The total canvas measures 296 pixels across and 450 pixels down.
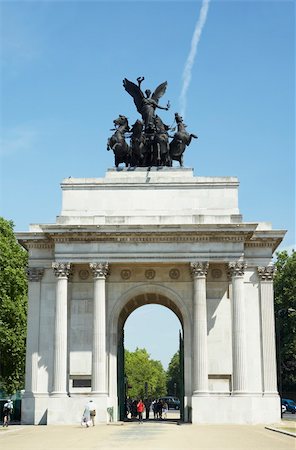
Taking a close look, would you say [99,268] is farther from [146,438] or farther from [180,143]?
[146,438]

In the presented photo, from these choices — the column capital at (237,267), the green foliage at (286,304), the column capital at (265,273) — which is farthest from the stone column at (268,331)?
the green foliage at (286,304)

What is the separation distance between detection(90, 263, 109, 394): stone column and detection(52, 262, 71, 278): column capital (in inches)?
58.6

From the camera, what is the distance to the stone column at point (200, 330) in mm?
41281

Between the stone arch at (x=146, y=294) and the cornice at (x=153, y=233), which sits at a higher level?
the cornice at (x=153, y=233)

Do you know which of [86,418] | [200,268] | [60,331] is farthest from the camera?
[200,268]

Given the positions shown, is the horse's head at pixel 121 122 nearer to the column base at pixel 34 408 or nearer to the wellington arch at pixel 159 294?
the wellington arch at pixel 159 294

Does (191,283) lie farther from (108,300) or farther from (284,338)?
(284,338)

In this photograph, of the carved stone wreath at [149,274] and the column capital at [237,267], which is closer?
the column capital at [237,267]

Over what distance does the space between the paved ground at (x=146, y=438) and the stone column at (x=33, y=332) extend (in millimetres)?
4881

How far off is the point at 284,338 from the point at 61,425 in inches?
1530

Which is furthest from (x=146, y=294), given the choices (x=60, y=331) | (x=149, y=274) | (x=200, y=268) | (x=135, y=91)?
(x=135, y=91)

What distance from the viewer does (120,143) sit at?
47.1 metres

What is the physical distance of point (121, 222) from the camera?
4338 centimetres

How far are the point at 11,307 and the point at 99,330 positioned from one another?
44.7 feet
